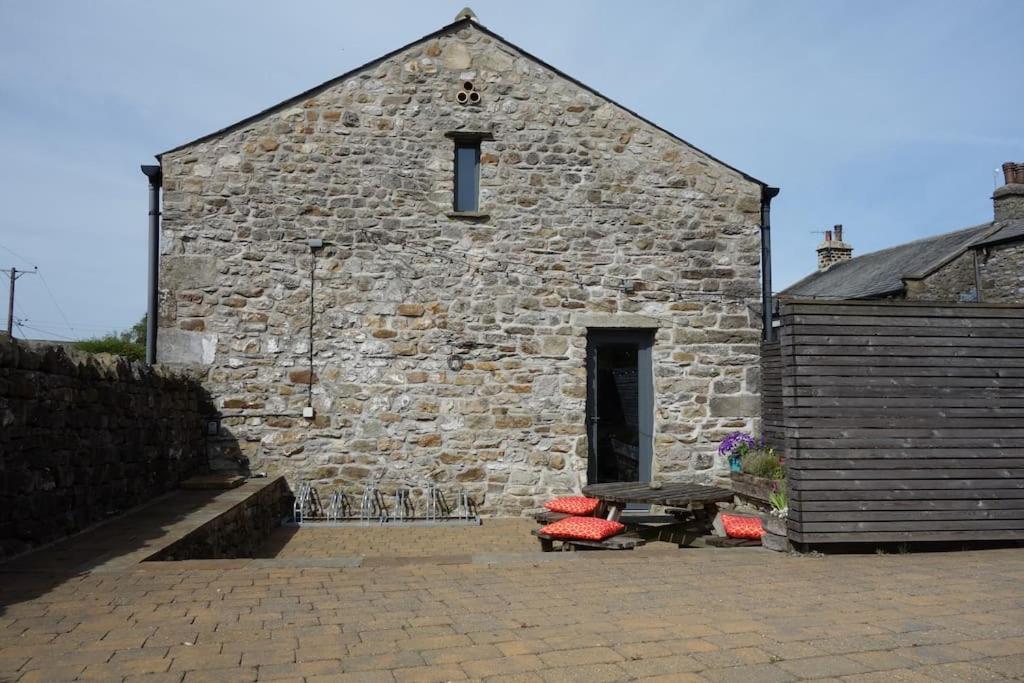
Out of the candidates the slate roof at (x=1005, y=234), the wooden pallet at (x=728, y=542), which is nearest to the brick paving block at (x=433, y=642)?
the wooden pallet at (x=728, y=542)

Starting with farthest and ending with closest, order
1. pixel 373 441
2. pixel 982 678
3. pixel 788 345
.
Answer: pixel 373 441 → pixel 788 345 → pixel 982 678

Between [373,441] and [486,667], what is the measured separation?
5.84 meters

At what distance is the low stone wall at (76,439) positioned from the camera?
4852 millimetres

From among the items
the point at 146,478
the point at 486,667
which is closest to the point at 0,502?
the point at 146,478

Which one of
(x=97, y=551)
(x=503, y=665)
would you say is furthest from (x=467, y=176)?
(x=503, y=665)

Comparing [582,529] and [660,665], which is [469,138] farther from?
[660,665]

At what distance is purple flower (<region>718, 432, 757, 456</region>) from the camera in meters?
8.84

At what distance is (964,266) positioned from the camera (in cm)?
1903

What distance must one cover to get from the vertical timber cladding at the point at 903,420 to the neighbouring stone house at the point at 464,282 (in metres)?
3.22

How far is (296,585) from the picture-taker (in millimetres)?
4754

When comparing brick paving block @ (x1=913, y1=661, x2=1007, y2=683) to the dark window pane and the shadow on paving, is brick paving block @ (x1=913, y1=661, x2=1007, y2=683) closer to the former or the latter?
the shadow on paving

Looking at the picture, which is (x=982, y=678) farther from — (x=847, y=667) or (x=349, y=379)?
(x=349, y=379)

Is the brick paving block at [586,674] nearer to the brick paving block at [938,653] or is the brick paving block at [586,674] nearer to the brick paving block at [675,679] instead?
the brick paving block at [675,679]

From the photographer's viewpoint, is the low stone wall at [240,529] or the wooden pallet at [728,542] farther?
the wooden pallet at [728,542]
